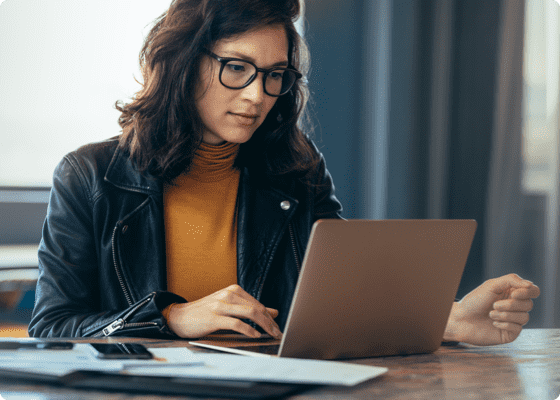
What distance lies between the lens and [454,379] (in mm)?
757

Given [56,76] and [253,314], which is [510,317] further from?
[56,76]


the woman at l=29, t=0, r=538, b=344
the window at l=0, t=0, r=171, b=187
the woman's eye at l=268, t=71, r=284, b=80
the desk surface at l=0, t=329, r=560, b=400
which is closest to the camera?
the desk surface at l=0, t=329, r=560, b=400

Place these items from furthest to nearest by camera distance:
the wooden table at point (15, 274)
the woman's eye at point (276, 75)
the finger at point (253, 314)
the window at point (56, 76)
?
1. the window at point (56, 76)
2. the wooden table at point (15, 274)
3. the woman's eye at point (276, 75)
4. the finger at point (253, 314)

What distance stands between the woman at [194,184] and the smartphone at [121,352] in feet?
1.18

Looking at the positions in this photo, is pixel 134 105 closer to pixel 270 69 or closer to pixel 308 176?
pixel 270 69

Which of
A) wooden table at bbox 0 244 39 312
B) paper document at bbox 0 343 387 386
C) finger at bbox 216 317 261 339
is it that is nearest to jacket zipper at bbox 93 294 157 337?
finger at bbox 216 317 261 339

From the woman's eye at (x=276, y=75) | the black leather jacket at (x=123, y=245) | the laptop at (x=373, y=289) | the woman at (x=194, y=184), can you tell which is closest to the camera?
the laptop at (x=373, y=289)

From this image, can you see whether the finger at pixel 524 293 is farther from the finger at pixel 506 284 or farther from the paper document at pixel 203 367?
the paper document at pixel 203 367

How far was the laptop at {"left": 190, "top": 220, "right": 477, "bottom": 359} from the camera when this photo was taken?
752 millimetres

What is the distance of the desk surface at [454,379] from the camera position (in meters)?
0.64

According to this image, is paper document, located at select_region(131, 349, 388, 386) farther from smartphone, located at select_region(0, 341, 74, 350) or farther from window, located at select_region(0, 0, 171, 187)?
window, located at select_region(0, 0, 171, 187)

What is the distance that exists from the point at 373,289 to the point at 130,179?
78 cm

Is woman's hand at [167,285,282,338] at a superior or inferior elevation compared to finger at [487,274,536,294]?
inferior

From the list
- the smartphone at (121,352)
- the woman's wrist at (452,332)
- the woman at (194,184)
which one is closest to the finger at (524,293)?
the woman's wrist at (452,332)
